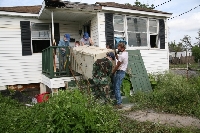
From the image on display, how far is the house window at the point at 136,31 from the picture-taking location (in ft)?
35.6

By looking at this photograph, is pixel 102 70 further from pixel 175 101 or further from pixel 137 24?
pixel 137 24

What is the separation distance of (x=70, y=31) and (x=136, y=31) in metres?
3.80

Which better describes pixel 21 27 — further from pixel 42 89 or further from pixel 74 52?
pixel 74 52

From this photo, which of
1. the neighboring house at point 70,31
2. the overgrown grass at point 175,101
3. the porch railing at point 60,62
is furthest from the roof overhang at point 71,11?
the overgrown grass at point 175,101

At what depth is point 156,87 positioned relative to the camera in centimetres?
945

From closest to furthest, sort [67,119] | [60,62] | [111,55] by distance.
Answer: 1. [67,119]
2. [111,55]
3. [60,62]

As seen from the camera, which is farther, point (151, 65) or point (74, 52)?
point (151, 65)

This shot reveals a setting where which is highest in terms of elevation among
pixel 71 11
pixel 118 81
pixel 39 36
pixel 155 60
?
pixel 71 11

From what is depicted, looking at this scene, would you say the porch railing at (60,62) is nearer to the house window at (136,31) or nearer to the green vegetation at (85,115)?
the green vegetation at (85,115)

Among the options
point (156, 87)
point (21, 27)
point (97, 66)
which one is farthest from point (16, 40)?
point (156, 87)

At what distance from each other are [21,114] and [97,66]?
2686 mm

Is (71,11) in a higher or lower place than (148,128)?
higher

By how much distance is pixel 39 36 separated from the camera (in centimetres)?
1088

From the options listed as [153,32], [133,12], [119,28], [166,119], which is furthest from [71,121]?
[153,32]
